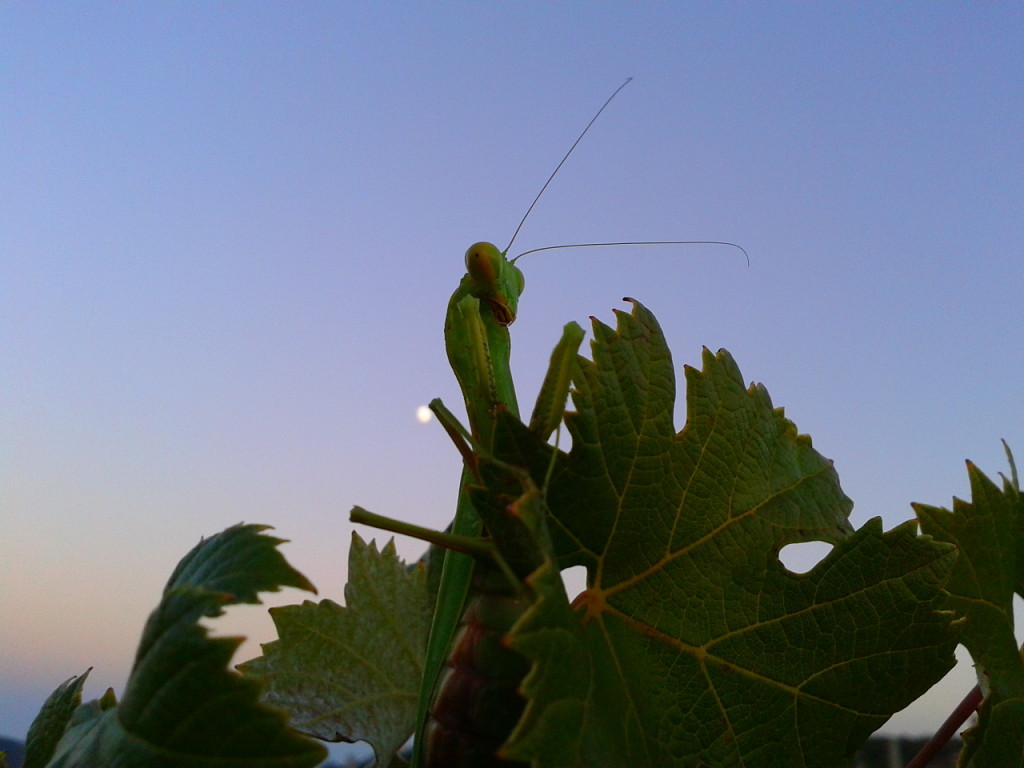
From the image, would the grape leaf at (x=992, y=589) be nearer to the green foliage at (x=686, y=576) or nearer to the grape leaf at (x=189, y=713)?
the green foliage at (x=686, y=576)

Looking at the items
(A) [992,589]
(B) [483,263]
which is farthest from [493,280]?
(A) [992,589]

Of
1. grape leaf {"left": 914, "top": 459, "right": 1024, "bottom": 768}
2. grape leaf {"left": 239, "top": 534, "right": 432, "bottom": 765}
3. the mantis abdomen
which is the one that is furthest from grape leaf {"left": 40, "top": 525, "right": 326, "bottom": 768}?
grape leaf {"left": 914, "top": 459, "right": 1024, "bottom": 768}

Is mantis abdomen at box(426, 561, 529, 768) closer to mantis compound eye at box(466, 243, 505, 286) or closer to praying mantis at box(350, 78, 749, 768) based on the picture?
praying mantis at box(350, 78, 749, 768)

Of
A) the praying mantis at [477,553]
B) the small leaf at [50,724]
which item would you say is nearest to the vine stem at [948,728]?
the praying mantis at [477,553]

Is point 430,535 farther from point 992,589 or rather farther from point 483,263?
point 992,589

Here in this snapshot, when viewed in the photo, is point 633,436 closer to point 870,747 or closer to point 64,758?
point 870,747

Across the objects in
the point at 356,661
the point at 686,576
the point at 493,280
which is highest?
the point at 493,280

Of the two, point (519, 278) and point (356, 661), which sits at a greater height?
point (519, 278)
